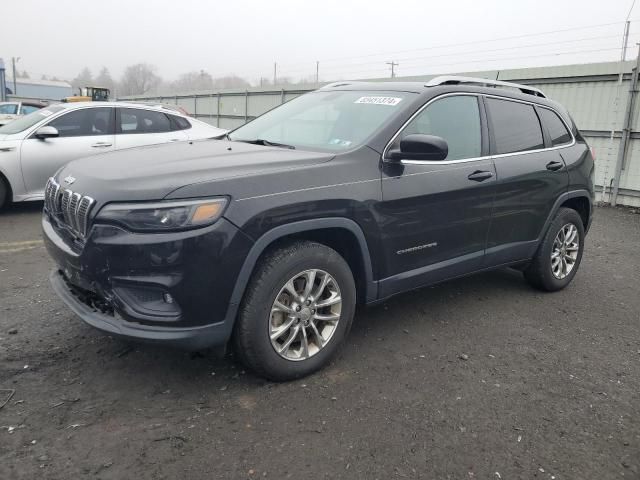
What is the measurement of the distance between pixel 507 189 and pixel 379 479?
2.63 metres

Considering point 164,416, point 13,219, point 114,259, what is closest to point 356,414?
point 164,416

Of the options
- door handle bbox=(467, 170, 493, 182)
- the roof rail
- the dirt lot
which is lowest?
the dirt lot

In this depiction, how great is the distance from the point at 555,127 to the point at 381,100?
2000mm

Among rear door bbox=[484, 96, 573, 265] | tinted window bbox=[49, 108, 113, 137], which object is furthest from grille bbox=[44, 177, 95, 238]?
tinted window bbox=[49, 108, 113, 137]

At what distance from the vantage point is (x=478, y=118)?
4.18 m

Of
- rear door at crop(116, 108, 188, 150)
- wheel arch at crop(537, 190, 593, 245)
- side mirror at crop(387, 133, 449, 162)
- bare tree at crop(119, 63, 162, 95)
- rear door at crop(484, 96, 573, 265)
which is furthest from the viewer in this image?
bare tree at crop(119, 63, 162, 95)

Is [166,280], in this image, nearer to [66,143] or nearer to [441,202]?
[441,202]

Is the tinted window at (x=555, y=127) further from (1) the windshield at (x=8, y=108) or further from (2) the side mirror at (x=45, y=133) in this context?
(1) the windshield at (x=8, y=108)

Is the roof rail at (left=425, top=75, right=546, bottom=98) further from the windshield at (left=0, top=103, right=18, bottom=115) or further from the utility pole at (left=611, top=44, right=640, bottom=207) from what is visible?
the windshield at (left=0, top=103, right=18, bottom=115)

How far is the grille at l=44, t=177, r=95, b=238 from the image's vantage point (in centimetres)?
286

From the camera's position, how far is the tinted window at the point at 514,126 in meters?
4.30

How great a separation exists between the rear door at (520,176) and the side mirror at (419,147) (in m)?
1.00

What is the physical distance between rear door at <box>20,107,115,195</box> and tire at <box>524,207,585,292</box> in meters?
5.50

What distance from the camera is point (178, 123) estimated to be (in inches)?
343
